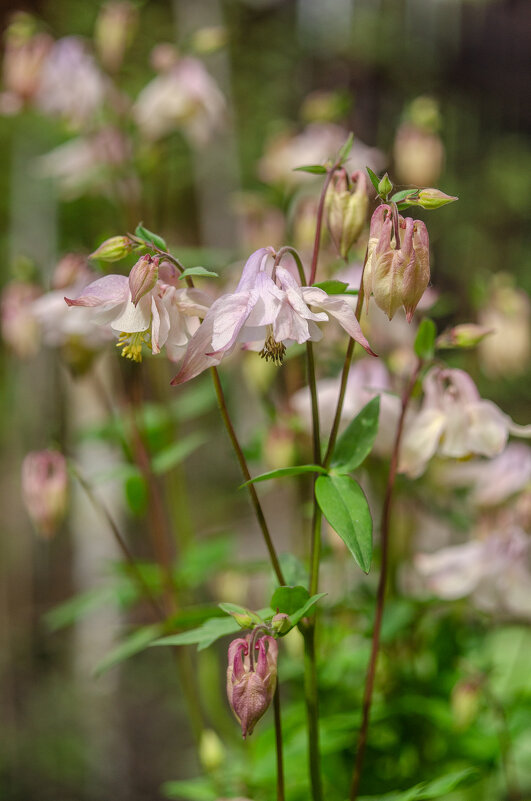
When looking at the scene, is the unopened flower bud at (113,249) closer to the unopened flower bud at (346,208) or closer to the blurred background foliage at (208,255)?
the unopened flower bud at (346,208)

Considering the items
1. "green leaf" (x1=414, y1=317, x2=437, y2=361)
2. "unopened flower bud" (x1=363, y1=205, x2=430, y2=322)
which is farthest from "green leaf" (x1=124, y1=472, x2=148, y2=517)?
"unopened flower bud" (x1=363, y1=205, x2=430, y2=322)

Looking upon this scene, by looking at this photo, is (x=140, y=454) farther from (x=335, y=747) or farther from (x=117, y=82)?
(x=117, y=82)

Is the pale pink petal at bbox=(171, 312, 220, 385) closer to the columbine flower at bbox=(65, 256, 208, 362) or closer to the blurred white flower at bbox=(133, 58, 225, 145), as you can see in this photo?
the columbine flower at bbox=(65, 256, 208, 362)

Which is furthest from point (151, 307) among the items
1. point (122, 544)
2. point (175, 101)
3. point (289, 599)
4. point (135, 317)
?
point (175, 101)

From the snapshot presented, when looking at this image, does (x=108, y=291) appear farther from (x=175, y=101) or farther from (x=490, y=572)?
(x=175, y=101)

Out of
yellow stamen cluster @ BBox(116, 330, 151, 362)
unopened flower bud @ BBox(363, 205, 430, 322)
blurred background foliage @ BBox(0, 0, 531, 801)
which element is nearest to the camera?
unopened flower bud @ BBox(363, 205, 430, 322)

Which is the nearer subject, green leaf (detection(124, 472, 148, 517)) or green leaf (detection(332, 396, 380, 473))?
green leaf (detection(332, 396, 380, 473))

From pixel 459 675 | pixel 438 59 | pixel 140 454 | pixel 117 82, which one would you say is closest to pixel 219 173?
pixel 438 59
